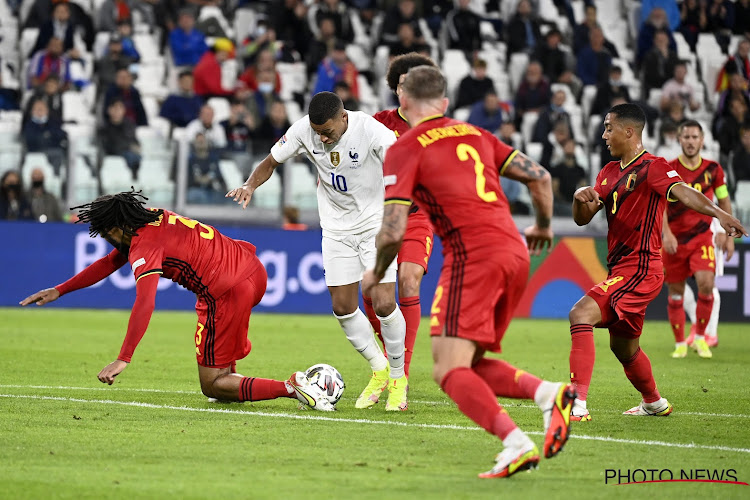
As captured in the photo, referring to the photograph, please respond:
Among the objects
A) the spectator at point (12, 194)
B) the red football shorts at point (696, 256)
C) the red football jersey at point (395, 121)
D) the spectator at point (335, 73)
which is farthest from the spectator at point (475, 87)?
the red football jersey at point (395, 121)

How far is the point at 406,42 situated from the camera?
2186 centimetres

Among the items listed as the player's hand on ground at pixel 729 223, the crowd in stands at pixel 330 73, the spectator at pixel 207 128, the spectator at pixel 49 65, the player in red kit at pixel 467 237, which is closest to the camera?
the player in red kit at pixel 467 237

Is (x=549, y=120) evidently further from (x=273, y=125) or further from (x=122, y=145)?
(x=122, y=145)

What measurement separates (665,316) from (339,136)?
11.1 metres

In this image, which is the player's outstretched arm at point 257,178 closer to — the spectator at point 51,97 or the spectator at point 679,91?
the spectator at point 51,97

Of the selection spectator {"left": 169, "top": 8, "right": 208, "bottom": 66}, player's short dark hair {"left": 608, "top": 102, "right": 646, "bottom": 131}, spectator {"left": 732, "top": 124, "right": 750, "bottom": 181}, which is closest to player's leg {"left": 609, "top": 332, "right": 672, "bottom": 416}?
player's short dark hair {"left": 608, "top": 102, "right": 646, "bottom": 131}

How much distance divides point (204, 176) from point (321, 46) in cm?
537

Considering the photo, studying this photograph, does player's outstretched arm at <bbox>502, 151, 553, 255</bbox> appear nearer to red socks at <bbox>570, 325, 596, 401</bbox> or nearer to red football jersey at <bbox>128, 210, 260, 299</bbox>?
red socks at <bbox>570, 325, 596, 401</bbox>

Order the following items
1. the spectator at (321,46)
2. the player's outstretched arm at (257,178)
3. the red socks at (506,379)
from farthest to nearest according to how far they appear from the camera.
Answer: the spectator at (321,46) → the player's outstretched arm at (257,178) → the red socks at (506,379)

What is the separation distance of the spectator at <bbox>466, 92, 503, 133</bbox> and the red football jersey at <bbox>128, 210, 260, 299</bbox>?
12633 mm

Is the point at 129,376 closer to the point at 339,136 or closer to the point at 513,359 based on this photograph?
the point at 339,136

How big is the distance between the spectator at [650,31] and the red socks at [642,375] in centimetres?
1718

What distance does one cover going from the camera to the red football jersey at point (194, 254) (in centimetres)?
764

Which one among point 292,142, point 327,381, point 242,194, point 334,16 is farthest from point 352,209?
point 334,16
